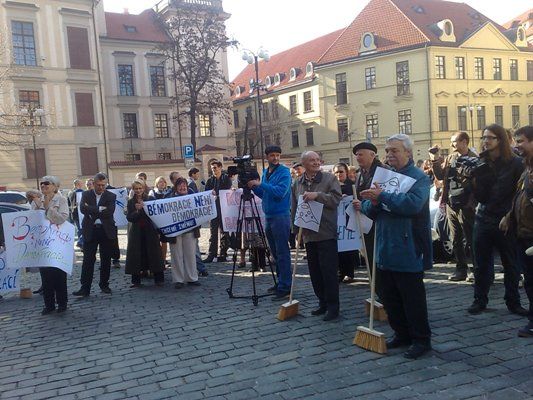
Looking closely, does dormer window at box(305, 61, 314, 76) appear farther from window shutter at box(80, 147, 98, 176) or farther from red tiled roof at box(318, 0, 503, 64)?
window shutter at box(80, 147, 98, 176)

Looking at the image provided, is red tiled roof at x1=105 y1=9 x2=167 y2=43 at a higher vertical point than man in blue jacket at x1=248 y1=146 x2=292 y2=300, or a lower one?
higher

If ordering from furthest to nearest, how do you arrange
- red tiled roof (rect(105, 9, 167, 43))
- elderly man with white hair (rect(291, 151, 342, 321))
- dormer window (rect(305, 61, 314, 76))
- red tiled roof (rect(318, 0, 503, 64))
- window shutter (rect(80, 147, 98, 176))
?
dormer window (rect(305, 61, 314, 76)), red tiled roof (rect(318, 0, 503, 64)), red tiled roof (rect(105, 9, 167, 43)), window shutter (rect(80, 147, 98, 176)), elderly man with white hair (rect(291, 151, 342, 321))

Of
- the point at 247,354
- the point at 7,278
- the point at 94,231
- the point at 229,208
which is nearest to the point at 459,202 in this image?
the point at 247,354

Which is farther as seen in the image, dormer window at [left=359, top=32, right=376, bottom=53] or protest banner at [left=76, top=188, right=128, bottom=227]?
dormer window at [left=359, top=32, right=376, bottom=53]

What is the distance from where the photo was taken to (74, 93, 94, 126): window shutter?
37469 millimetres

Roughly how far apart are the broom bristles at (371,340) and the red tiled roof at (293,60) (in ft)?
162

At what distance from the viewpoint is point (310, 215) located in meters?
5.75

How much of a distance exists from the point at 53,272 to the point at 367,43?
43.8 m

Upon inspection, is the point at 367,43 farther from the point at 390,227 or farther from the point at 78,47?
the point at 390,227

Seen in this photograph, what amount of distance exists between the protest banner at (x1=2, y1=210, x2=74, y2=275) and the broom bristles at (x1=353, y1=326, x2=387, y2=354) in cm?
422

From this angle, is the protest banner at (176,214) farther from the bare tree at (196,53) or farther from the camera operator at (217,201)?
the bare tree at (196,53)

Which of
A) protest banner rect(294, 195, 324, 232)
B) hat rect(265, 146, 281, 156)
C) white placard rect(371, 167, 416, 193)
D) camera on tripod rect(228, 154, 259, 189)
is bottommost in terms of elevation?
protest banner rect(294, 195, 324, 232)

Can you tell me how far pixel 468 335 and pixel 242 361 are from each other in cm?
227

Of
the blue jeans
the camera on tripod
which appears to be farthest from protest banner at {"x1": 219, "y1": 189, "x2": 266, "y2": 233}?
the camera on tripod
